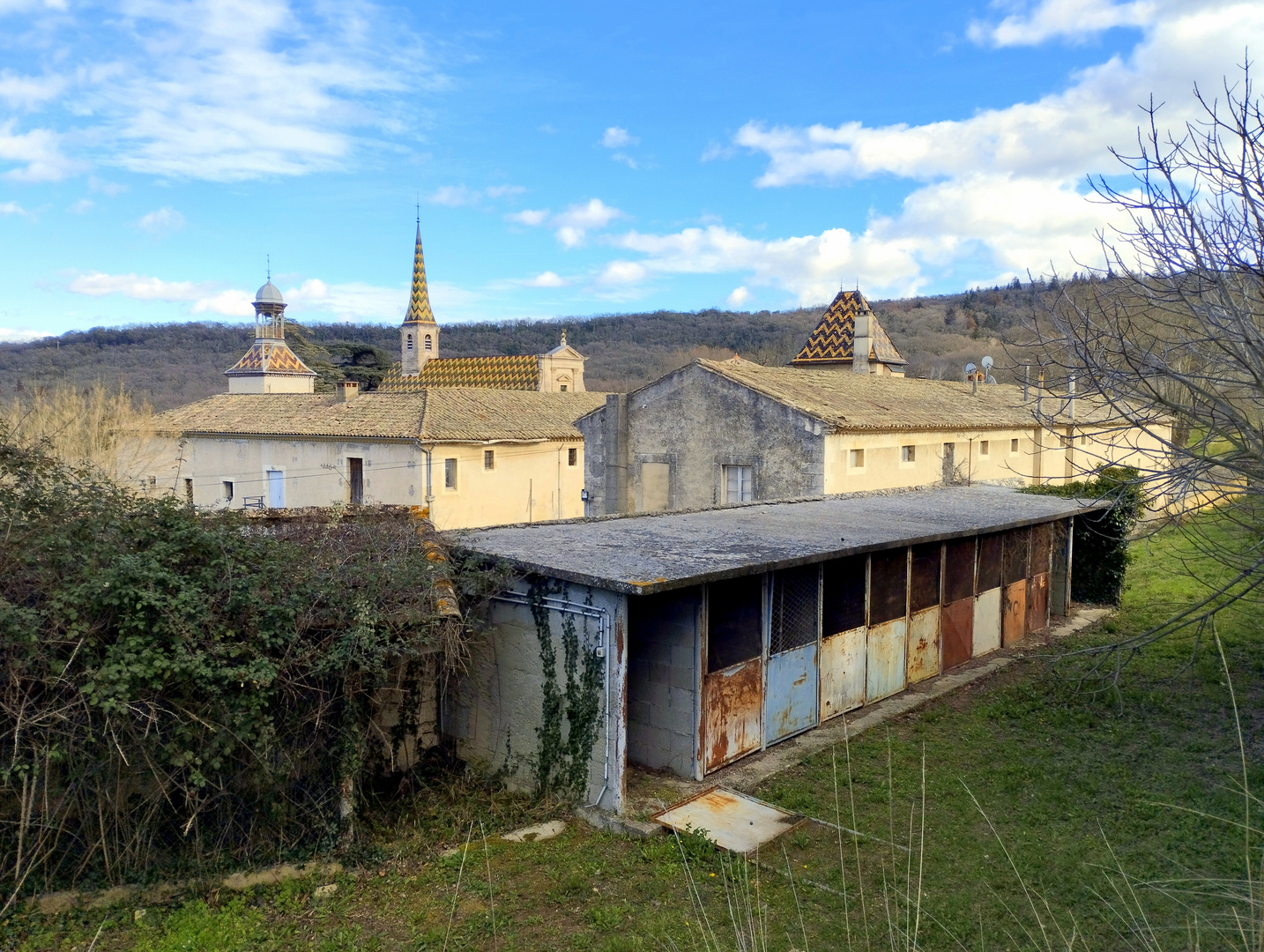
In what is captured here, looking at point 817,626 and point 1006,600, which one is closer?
point 817,626

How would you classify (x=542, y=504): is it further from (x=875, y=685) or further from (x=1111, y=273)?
(x=1111, y=273)

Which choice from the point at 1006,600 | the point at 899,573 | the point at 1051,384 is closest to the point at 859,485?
the point at 1006,600

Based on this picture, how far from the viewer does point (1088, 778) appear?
8.32 meters

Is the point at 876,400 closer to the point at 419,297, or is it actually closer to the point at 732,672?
the point at 732,672

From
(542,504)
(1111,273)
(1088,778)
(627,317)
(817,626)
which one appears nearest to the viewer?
(1111,273)

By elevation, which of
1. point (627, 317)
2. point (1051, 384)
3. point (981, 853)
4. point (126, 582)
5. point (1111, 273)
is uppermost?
point (627, 317)

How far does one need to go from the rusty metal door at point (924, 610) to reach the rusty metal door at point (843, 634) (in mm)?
1193

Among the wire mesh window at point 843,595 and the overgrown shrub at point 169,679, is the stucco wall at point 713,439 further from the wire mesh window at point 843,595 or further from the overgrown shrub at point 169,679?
the overgrown shrub at point 169,679

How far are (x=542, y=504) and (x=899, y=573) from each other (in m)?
19.7

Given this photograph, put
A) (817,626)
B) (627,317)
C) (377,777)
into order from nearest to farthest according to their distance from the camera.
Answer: (377,777) < (817,626) < (627,317)

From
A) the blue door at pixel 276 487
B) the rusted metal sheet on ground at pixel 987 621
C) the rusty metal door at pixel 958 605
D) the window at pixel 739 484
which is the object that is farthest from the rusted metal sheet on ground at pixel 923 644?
the blue door at pixel 276 487

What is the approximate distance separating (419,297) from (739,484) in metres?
36.6

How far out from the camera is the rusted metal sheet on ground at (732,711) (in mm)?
8281

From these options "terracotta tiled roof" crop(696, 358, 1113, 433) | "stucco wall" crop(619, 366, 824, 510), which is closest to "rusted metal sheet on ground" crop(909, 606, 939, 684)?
"terracotta tiled roof" crop(696, 358, 1113, 433)
